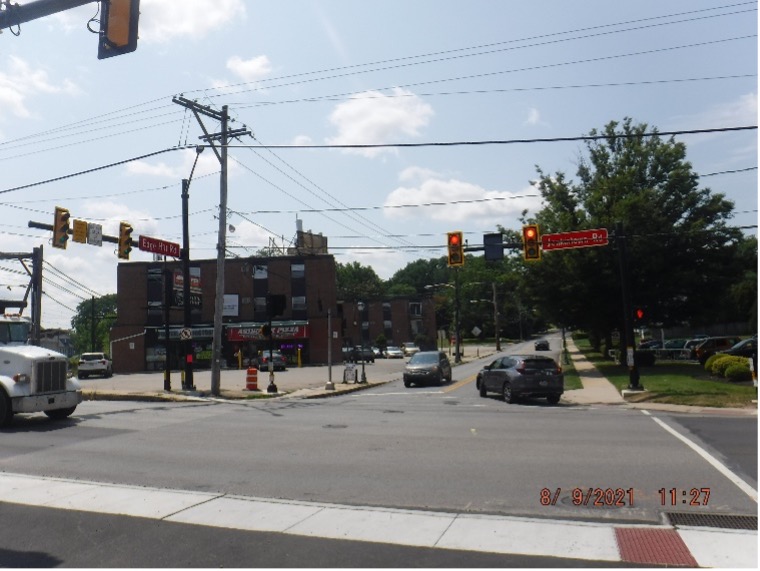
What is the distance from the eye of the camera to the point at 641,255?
3519 cm

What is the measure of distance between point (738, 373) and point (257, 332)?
4364 centimetres

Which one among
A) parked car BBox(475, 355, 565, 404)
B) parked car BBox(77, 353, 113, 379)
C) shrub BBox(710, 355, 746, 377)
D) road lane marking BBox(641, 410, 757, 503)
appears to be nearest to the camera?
road lane marking BBox(641, 410, 757, 503)

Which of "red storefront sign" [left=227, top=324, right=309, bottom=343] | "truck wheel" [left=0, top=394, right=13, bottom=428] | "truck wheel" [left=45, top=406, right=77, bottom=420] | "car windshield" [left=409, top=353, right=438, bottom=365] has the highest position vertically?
"red storefront sign" [left=227, top=324, right=309, bottom=343]

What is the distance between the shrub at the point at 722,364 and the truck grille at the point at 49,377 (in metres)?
23.5

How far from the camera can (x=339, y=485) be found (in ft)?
30.7

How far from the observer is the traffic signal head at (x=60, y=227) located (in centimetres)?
2084

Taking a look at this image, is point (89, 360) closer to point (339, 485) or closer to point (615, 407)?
point (615, 407)

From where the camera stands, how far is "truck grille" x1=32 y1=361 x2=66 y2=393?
15945mm

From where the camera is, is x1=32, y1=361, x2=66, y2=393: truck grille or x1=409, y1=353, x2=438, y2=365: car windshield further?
x1=409, y1=353, x2=438, y2=365: car windshield

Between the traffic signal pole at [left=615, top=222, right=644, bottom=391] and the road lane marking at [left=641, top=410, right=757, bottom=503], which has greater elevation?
the traffic signal pole at [left=615, top=222, right=644, bottom=391]

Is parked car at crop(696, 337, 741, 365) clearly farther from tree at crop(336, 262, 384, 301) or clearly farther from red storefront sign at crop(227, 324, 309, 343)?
tree at crop(336, 262, 384, 301)

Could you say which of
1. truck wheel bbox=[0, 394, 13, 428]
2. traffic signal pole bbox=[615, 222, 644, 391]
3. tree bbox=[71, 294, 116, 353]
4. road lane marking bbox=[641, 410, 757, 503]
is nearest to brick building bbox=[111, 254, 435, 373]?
traffic signal pole bbox=[615, 222, 644, 391]
